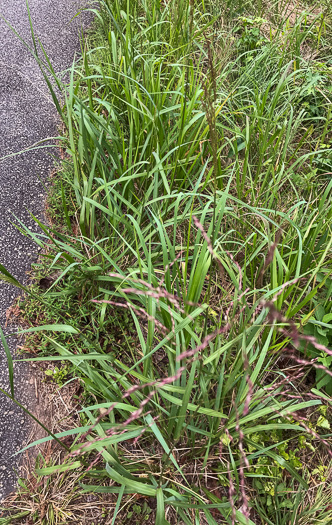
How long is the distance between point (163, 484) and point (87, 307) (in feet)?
2.50

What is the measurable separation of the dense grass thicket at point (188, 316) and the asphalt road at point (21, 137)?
141 mm

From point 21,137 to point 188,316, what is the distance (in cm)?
183

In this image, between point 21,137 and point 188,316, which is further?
point 21,137

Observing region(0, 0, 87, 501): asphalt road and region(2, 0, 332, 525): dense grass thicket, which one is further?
region(0, 0, 87, 501): asphalt road

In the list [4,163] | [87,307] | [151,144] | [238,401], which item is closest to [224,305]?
[238,401]

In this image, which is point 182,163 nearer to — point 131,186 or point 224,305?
point 131,186

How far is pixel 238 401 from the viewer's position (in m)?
1.19

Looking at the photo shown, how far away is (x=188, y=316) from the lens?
751 mm

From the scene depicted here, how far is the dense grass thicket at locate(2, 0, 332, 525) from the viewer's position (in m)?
1.10

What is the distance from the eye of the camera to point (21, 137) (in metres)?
2.08

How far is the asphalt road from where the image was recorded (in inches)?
53.4

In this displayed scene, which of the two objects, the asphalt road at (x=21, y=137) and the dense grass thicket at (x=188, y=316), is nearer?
the dense grass thicket at (x=188, y=316)

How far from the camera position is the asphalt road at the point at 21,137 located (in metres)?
1.36

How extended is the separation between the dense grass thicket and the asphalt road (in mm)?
141
